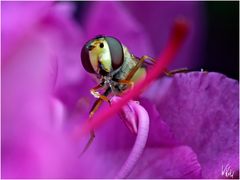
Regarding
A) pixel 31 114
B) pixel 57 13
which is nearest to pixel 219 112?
pixel 31 114

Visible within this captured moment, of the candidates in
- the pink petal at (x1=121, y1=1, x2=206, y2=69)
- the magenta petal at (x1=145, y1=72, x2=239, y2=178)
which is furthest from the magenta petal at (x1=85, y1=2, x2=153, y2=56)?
the magenta petal at (x1=145, y1=72, x2=239, y2=178)

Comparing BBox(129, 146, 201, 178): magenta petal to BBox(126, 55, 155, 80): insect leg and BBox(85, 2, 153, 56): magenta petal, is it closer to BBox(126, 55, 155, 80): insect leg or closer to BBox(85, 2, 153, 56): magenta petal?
BBox(126, 55, 155, 80): insect leg

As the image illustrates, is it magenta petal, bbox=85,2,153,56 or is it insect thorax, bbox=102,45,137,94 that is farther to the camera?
magenta petal, bbox=85,2,153,56

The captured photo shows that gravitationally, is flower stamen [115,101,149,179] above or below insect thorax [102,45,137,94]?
below

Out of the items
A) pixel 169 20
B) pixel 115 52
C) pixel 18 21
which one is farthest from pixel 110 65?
pixel 169 20

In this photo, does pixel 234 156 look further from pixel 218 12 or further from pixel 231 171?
pixel 218 12

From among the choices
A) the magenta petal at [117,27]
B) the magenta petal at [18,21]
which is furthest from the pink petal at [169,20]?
the magenta petal at [18,21]

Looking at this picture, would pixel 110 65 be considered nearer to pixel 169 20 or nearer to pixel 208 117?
pixel 208 117
